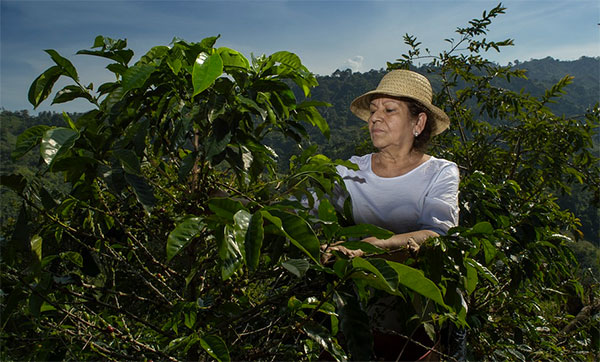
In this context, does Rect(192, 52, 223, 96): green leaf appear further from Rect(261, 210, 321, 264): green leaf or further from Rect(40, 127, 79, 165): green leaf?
Rect(261, 210, 321, 264): green leaf

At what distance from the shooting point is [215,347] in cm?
113

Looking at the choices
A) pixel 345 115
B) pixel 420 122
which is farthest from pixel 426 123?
pixel 345 115

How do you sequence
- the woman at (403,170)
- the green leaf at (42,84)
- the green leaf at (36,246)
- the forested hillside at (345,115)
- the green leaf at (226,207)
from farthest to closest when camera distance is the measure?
the forested hillside at (345,115) → the woman at (403,170) → the green leaf at (42,84) → the green leaf at (36,246) → the green leaf at (226,207)

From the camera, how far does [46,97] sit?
1492 mm

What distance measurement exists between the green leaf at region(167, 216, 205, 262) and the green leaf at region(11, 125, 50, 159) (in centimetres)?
63

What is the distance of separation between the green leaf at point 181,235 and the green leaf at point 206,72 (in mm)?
396

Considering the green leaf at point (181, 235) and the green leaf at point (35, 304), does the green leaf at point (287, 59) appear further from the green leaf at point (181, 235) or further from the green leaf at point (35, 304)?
the green leaf at point (35, 304)

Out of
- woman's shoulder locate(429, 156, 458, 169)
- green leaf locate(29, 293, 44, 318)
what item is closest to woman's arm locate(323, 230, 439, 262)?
woman's shoulder locate(429, 156, 458, 169)

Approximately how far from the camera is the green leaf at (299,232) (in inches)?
32.2

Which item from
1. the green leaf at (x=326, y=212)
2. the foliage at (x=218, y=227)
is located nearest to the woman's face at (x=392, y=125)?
the foliage at (x=218, y=227)

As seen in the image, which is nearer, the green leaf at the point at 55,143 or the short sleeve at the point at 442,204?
the green leaf at the point at 55,143

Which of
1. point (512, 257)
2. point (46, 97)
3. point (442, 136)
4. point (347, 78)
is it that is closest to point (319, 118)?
point (46, 97)

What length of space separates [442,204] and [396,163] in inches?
19.0

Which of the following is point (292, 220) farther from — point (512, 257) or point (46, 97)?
point (512, 257)
